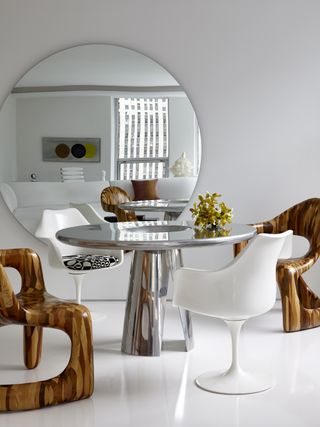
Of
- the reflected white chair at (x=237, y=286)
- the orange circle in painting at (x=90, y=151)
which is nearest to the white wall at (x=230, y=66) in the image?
the orange circle in painting at (x=90, y=151)

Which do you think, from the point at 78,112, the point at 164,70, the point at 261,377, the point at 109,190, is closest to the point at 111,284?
the point at 109,190

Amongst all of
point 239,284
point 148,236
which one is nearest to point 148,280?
point 148,236

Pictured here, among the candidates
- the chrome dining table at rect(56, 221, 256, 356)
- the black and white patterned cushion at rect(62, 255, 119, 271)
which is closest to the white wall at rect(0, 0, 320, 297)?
the black and white patterned cushion at rect(62, 255, 119, 271)

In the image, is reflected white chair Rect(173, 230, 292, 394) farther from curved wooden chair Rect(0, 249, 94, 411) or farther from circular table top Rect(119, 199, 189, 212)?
circular table top Rect(119, 199, 189, 212)

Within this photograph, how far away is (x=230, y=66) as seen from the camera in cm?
547

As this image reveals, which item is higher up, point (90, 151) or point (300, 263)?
point (90, 151)

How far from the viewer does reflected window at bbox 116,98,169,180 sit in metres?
5.53

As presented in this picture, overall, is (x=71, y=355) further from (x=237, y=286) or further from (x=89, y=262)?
(x=89, y=262)

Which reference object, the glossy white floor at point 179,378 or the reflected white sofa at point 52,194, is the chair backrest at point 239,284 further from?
the reflected white sofa at point 52,194

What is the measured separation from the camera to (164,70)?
5445 millimetres

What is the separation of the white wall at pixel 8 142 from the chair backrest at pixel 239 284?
8.52 ft

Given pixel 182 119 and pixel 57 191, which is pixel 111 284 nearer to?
pixel 57 191

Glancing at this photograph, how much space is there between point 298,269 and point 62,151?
2063mm

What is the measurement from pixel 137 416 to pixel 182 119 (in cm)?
290
